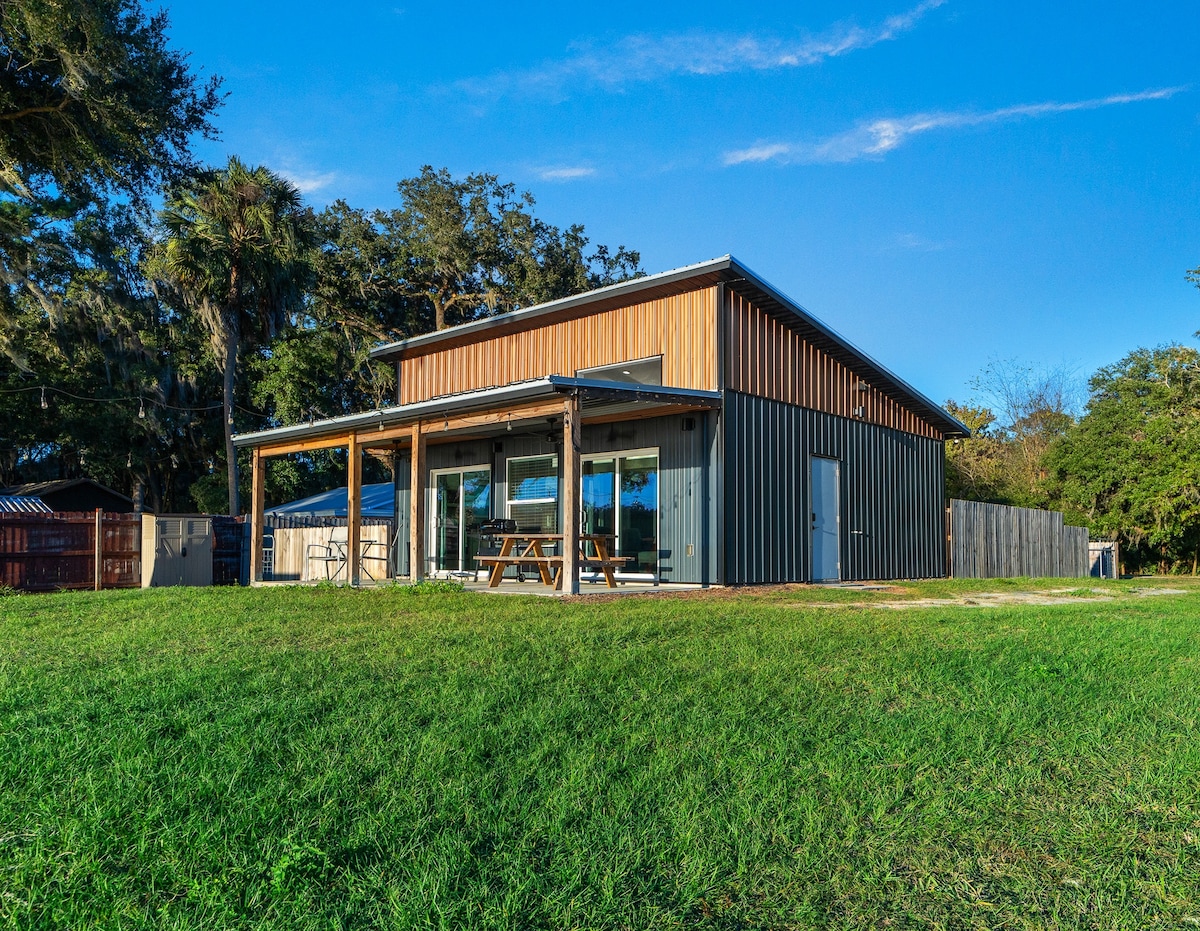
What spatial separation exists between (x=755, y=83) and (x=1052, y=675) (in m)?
13.8

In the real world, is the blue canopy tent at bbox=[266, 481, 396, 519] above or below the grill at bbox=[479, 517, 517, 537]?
above

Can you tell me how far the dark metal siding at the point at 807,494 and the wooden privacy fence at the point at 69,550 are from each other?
10291 mm

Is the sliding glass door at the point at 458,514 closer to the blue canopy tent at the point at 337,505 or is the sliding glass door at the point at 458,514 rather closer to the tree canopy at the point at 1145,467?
the blue canopy tent at the point at 337,505

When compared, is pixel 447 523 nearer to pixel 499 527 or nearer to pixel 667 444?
pixel 499 527

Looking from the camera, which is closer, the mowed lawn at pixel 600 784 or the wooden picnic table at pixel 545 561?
the mowed lawn at pixel 600 784

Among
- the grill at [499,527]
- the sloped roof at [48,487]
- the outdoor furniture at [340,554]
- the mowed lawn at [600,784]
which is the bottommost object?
the mowed lawn at [600,784]

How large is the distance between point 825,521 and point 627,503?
3423 mm

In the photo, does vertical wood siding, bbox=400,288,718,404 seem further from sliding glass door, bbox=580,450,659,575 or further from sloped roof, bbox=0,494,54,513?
sloped roof, bbox=0,494,54,513

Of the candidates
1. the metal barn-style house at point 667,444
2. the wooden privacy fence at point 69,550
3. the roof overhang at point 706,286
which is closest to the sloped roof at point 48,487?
the wooden privacy fence at point 69,550

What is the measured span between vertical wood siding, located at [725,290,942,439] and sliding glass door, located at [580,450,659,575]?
1.89 m

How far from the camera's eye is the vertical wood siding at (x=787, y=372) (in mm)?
12992

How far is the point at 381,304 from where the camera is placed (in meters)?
31.5

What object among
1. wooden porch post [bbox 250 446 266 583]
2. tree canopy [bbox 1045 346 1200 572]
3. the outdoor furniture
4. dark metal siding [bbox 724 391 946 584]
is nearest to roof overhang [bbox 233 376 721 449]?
wooden porch post [bbox 250 446 266 583]

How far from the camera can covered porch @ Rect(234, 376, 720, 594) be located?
10445 mm
